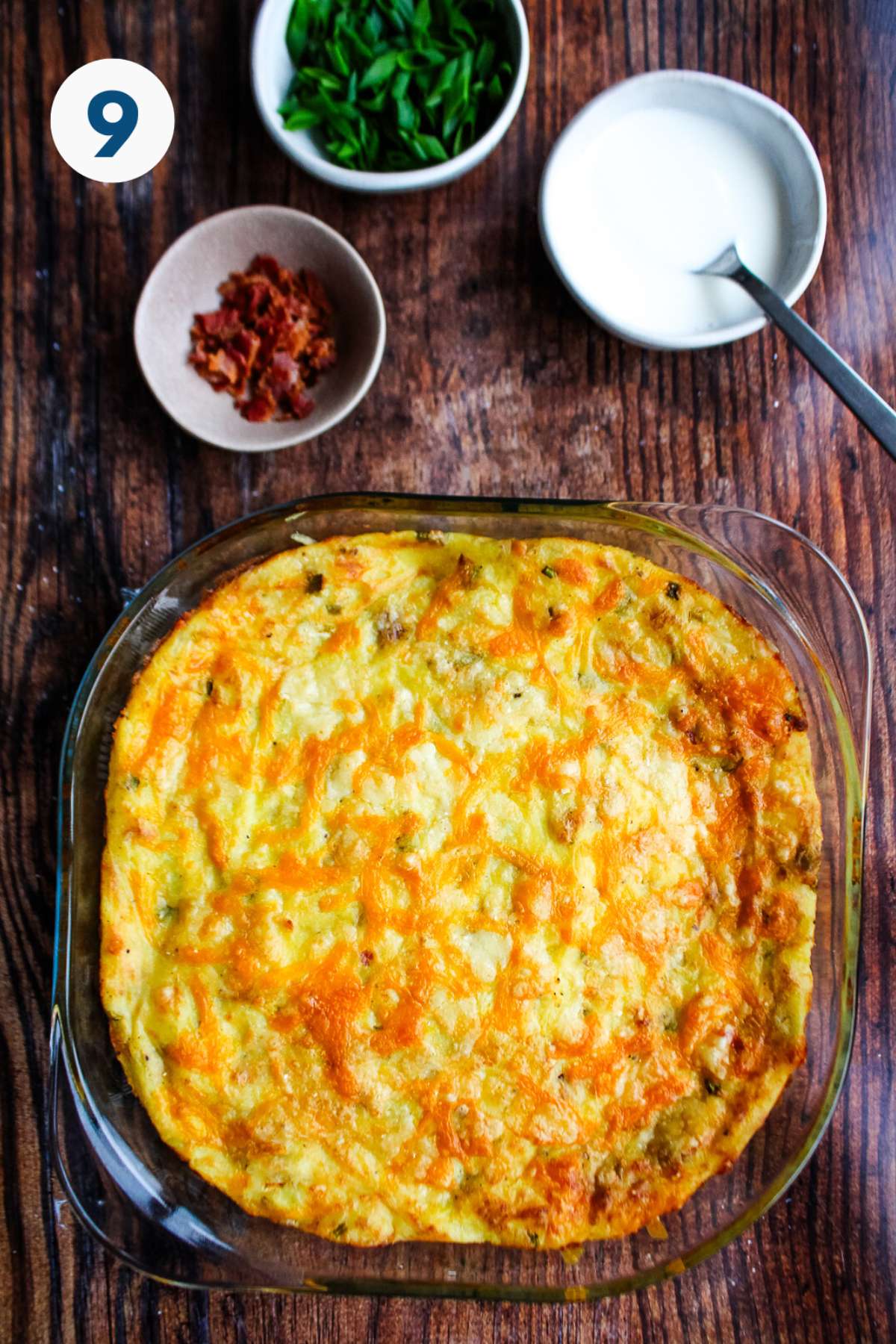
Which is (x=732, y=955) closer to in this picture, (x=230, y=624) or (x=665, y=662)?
(x=665, y=662)

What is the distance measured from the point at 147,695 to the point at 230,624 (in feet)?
0.80

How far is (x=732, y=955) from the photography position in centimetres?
225

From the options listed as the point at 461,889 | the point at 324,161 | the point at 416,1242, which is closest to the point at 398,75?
the point at 324,161

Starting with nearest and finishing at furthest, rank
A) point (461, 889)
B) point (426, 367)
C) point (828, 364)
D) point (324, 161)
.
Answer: point (461, 889) → point (828, 364) → point (324, 161) → point (426, 367)

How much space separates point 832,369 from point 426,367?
3.33 feet

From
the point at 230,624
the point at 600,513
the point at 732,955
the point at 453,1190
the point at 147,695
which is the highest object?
the point at 600,513

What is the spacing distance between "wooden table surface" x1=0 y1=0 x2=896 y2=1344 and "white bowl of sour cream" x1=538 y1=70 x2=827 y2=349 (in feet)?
0.46

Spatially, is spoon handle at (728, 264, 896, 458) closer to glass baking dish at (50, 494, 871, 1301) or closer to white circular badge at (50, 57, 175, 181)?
glass baking dish at (50, 494, 871, 1301)

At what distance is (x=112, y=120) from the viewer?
8.72ft

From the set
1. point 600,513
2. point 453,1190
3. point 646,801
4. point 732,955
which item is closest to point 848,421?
point 600,513

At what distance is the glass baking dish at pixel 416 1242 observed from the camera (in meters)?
2.21

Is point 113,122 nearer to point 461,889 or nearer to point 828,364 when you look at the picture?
point 828,364

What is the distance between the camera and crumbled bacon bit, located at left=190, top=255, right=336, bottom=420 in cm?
255

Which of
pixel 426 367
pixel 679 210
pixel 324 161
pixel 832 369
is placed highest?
pixel 324 161
